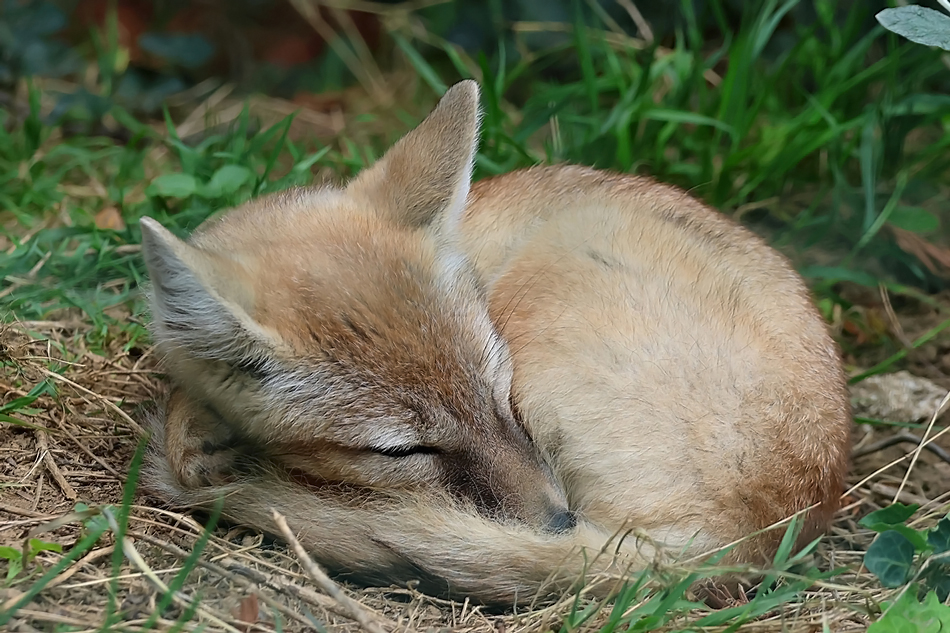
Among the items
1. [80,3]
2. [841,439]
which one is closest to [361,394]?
[841,439]

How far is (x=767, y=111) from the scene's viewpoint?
537 cm

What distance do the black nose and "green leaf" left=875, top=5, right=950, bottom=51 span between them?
1.79 metres

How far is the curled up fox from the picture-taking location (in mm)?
2496

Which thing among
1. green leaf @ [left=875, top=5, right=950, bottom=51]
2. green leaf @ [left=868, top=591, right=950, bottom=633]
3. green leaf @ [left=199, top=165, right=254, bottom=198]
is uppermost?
green leaf @ [left=875, top=5, right=950, bottom=51]

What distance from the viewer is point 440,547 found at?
248 centimetres

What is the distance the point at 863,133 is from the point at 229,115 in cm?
427

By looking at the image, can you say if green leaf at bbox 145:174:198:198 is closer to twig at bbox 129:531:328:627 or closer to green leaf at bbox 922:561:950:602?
twig at bbox 129:531:328:627

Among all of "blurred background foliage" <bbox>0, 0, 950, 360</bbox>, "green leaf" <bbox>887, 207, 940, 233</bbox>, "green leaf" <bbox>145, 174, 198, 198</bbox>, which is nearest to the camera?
"green leaf" <bbox>145, 174, 198, 198</bbox>

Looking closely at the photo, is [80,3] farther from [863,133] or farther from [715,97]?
[863,133]

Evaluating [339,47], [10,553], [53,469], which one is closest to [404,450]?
[10,553]

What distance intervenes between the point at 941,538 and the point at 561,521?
43.0 inches

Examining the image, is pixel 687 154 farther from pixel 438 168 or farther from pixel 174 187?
pixel 174 187

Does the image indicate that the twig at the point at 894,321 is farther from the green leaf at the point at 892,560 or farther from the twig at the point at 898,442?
the green leaf at the point at 892,560

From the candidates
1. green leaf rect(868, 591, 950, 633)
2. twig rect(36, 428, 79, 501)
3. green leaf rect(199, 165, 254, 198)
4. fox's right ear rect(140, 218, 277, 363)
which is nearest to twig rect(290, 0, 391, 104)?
green leaf rect(199, 165, 254, 198)
